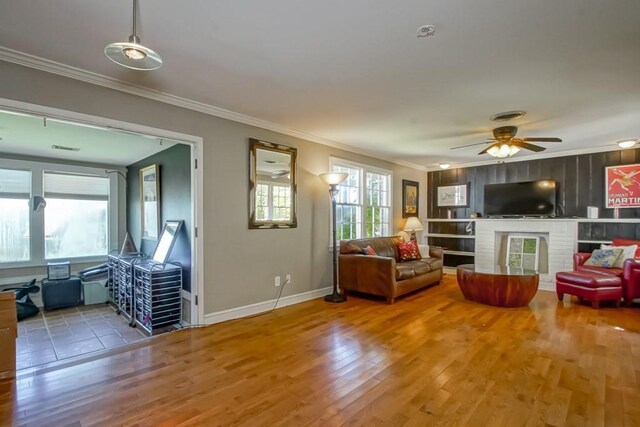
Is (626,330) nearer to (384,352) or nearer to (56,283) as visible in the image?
(384,352)

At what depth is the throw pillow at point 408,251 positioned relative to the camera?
214 inches

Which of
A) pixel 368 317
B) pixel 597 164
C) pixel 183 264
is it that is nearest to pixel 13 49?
pixel 183 264

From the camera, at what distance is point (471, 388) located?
7.24ft

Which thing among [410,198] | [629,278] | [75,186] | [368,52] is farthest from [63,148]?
[629,278]

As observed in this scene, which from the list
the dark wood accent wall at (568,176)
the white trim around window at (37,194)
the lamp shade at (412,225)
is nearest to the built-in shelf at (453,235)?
the dark wood accent wall at (568,176)

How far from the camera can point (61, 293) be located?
4.68m

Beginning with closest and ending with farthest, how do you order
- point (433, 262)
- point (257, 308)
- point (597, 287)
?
point (257, 308)
point (597, 287)
point (433, 262)

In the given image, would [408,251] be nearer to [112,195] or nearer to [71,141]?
[71,141]

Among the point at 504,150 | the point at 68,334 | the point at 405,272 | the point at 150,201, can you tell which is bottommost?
the point at 68,334

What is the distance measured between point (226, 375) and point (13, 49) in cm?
285

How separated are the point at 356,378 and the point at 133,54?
2530 millimetres

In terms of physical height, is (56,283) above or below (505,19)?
below

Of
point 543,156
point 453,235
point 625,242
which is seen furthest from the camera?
point 453,235

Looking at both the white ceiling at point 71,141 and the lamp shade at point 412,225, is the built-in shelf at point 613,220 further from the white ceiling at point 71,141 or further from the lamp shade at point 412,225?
the white ceiling at point 71,141
